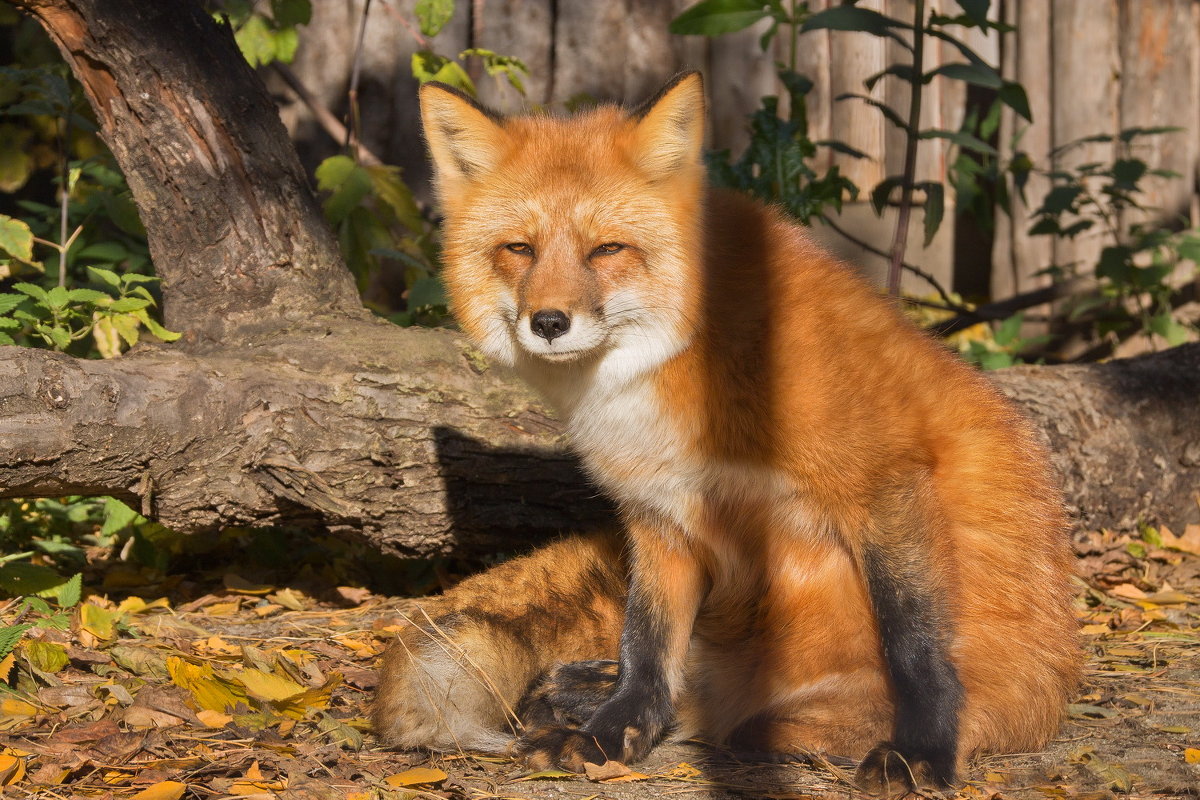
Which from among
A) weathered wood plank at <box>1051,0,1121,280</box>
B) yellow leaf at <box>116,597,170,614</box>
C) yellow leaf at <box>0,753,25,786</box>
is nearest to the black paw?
yellow leaf at <box>0,753,25,786</box>

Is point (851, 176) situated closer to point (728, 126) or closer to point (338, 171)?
point (728, 126)

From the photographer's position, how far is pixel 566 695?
109 inches

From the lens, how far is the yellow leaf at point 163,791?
2115 millimetres

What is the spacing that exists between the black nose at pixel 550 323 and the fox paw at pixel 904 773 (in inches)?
48.0

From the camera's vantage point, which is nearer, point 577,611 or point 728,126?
point 577,611

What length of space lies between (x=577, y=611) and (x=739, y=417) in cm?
90

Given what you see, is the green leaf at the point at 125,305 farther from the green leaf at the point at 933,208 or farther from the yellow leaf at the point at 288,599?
the green leaf at the point at 933,208

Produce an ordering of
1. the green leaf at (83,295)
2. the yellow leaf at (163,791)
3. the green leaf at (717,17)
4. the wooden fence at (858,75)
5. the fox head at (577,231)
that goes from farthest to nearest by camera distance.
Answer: the wooden fence at (858,75), the green leaf at (717,17), the green leaf at (83,295), the fox head at (577,231), the yellow leaf at (163,791)

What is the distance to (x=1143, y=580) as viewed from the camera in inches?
155

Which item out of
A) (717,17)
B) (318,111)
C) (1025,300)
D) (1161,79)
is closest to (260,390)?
(717,17)

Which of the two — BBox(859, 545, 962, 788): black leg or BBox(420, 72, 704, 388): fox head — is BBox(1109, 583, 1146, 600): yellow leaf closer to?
BBox(859, 545, 962, 788): black leg

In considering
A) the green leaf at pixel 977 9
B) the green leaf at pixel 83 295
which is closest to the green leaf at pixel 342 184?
the green leaf at pixel 83 295

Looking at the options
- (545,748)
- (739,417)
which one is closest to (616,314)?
(739,417)

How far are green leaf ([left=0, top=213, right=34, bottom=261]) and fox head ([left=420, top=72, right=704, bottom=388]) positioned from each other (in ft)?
6.13
